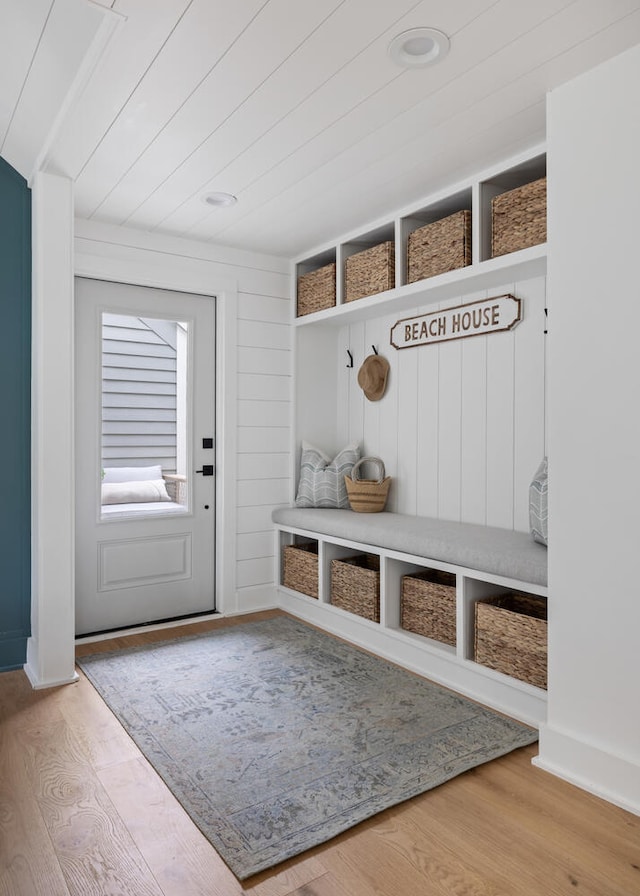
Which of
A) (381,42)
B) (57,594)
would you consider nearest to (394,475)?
(57,594)

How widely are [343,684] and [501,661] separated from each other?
74cm

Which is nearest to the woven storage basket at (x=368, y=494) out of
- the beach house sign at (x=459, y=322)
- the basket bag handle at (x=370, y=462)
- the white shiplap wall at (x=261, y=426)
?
the basket bag handle at (x=370, y=462)

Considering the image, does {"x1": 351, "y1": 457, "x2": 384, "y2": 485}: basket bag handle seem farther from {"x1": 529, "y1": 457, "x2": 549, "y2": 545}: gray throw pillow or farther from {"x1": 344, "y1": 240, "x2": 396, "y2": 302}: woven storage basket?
{"x1": 529, "y1": 457, "x2": 549, "y2": 545}: gray throw pillow

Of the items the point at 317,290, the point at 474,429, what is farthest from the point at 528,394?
the point at 317,290

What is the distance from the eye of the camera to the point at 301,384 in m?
4.23

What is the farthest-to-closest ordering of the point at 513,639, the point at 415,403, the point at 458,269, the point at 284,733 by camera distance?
the point at 415,403 → the point at 458,269 → the point at 513,639 → the point at 284,733

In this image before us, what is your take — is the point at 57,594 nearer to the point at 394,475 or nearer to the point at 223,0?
the point at 394,475

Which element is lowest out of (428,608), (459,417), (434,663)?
(434,663)

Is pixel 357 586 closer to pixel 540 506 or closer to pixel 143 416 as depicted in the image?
pixel 540 506

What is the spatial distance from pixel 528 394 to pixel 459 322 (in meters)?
0.60

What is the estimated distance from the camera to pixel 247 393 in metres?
4.09

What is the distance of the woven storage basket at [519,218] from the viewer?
2.60 metres

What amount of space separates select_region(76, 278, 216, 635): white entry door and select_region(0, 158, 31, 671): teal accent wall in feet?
1.34

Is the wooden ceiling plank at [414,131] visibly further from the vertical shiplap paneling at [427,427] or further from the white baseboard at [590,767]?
the white baseboard at [590,767]
